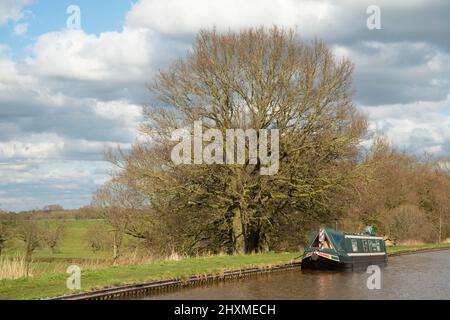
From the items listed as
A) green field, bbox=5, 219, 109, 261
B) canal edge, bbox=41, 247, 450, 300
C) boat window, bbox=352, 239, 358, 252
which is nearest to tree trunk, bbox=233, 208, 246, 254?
canal edge, bbox=41, 247, 450, 300

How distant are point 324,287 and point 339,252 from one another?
6.31 metres

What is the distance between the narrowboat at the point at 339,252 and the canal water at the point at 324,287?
26.2 inches

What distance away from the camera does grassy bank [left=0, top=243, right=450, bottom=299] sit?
1486 cm

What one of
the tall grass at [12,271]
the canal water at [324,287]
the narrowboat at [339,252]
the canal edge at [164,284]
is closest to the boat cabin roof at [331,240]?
the narrowboat at [339,252]

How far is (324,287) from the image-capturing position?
1909 cm

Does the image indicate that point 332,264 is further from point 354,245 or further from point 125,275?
point 125,275

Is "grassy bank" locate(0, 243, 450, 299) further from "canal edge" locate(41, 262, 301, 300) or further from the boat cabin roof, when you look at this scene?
the boat cabin roof

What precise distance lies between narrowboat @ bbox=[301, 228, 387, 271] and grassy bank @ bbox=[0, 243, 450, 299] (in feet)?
4.46

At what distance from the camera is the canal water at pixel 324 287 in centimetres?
1664

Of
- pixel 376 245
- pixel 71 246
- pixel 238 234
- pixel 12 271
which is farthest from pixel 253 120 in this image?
pixel 71 246

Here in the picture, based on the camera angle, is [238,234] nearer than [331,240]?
No
